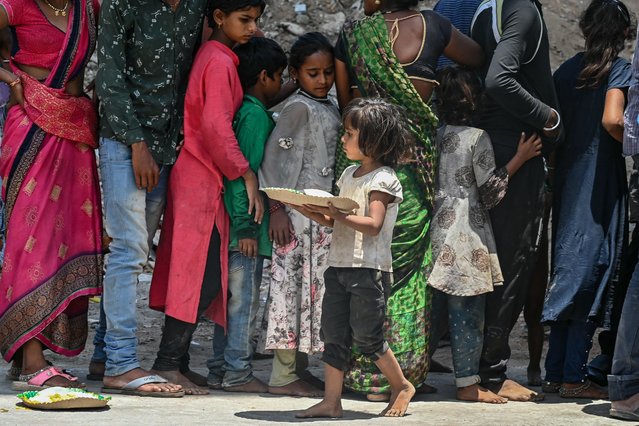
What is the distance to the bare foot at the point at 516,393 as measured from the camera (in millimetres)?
5297

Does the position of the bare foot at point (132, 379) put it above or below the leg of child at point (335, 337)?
below

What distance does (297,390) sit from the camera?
5.33 metres

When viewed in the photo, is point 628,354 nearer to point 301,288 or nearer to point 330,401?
point 330,401

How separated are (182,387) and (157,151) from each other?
3.54ft

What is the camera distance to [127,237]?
16.8ft

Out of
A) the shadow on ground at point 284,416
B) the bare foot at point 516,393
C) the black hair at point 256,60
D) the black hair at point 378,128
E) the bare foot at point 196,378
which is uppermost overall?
the black hair at point 256,60

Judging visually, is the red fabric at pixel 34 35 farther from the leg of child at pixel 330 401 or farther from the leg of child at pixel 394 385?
the leg of child at pixel 394 385

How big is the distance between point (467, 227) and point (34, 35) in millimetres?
2131

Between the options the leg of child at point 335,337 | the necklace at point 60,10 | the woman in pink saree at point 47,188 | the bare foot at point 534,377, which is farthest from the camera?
the bare foot at point 534,377

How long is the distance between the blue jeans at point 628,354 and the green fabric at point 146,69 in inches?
83.9

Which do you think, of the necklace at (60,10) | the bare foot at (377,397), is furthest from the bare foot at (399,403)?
the necklace at (60,10)

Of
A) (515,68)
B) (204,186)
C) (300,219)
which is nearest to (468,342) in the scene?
(300,219)

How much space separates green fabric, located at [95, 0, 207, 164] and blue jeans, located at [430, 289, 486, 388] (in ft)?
4.89

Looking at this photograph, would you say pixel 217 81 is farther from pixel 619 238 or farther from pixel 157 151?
pixel 619 238
